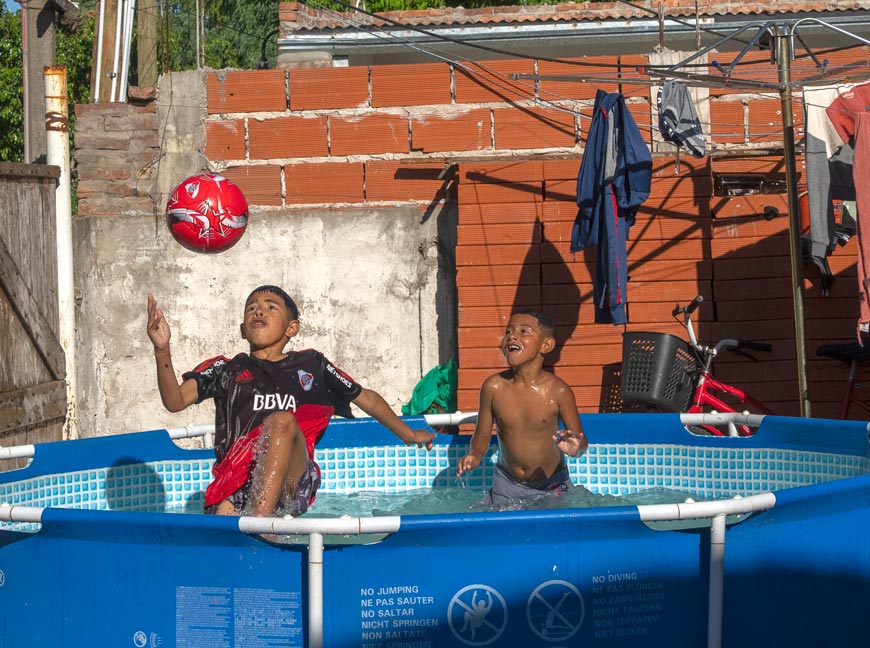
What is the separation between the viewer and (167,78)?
9883 mm

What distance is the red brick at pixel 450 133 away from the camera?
964 centimetres

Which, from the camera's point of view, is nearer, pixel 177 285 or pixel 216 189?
pixel 216 189

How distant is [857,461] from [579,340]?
11.2 feet

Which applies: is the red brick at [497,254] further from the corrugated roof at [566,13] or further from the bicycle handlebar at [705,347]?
the corrugated roof at [566,13]

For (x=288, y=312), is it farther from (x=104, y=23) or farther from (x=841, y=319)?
(x=104, y=23)

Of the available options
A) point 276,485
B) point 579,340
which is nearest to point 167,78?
point 579,340

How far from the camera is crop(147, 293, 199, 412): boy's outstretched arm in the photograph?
5082 millimetres

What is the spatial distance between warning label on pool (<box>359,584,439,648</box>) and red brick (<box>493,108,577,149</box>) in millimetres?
6343

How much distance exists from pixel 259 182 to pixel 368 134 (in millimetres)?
1076

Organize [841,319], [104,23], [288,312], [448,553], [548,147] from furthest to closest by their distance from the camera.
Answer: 1. [104,23]
2. [548,147]
3. [841,319]
4. [288,312]
5. [448,553]

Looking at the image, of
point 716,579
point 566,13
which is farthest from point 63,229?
point 566,13

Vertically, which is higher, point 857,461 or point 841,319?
point 841,319

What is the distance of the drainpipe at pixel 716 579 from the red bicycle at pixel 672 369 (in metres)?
4.39

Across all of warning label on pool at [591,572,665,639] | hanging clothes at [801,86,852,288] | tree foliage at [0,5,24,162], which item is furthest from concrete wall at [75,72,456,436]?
tree foliage at [0,5,24,162]
